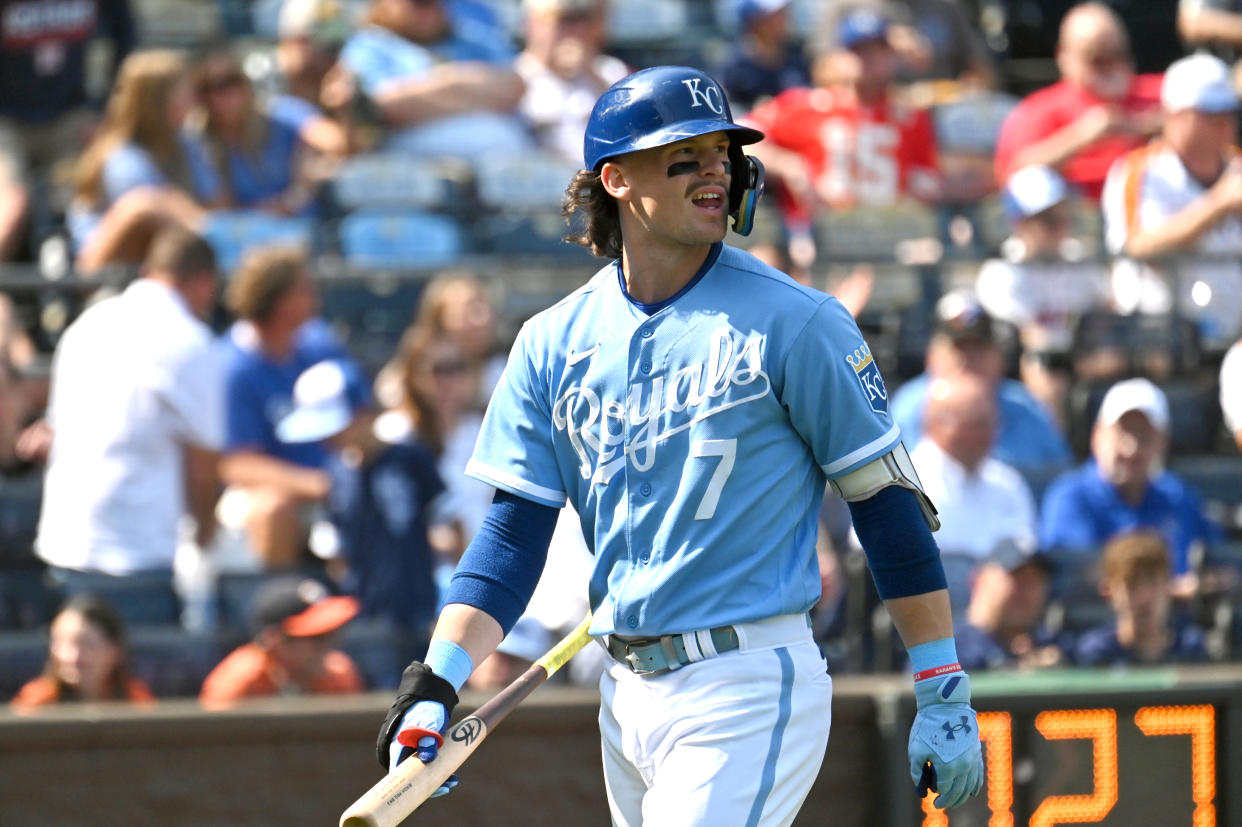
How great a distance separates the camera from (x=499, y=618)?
3.30 metres

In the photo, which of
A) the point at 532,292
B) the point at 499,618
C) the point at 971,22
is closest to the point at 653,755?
the point at 499,618

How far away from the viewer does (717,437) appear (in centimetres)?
312

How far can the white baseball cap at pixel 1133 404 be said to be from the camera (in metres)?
6.70

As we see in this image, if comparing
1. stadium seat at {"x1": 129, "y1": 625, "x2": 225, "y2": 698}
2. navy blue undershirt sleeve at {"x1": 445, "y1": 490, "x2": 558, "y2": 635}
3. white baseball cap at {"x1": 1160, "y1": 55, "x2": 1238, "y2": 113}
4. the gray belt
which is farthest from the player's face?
white baseball cap at {"x1": 1160, "y1": 55, "x2": 1238, "y2": 113}

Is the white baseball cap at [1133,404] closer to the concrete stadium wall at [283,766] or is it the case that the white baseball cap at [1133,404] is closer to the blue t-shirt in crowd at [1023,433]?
the blue t-shirt in crowd at [1023,433]

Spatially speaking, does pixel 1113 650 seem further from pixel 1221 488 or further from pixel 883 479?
pixel 883 479

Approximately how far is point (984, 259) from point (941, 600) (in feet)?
16.0

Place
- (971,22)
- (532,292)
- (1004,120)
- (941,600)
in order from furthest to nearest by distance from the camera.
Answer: (971,22) → (1004,120) → (532,292) → (941,600)

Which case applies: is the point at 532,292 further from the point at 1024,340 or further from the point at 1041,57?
the point at 1041,57

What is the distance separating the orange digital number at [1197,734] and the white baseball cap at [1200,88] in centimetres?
382

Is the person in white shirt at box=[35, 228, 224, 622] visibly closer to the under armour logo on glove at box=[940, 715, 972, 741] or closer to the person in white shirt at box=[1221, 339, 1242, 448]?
the under armour logo on glove at box=[940, 715, 972, 741]

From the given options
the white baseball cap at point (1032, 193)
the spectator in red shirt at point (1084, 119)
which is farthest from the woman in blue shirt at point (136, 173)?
the spectator in red shirt at point (1084, 119)

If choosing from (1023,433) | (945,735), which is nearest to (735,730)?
(945,735)

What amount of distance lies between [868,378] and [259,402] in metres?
3.68
